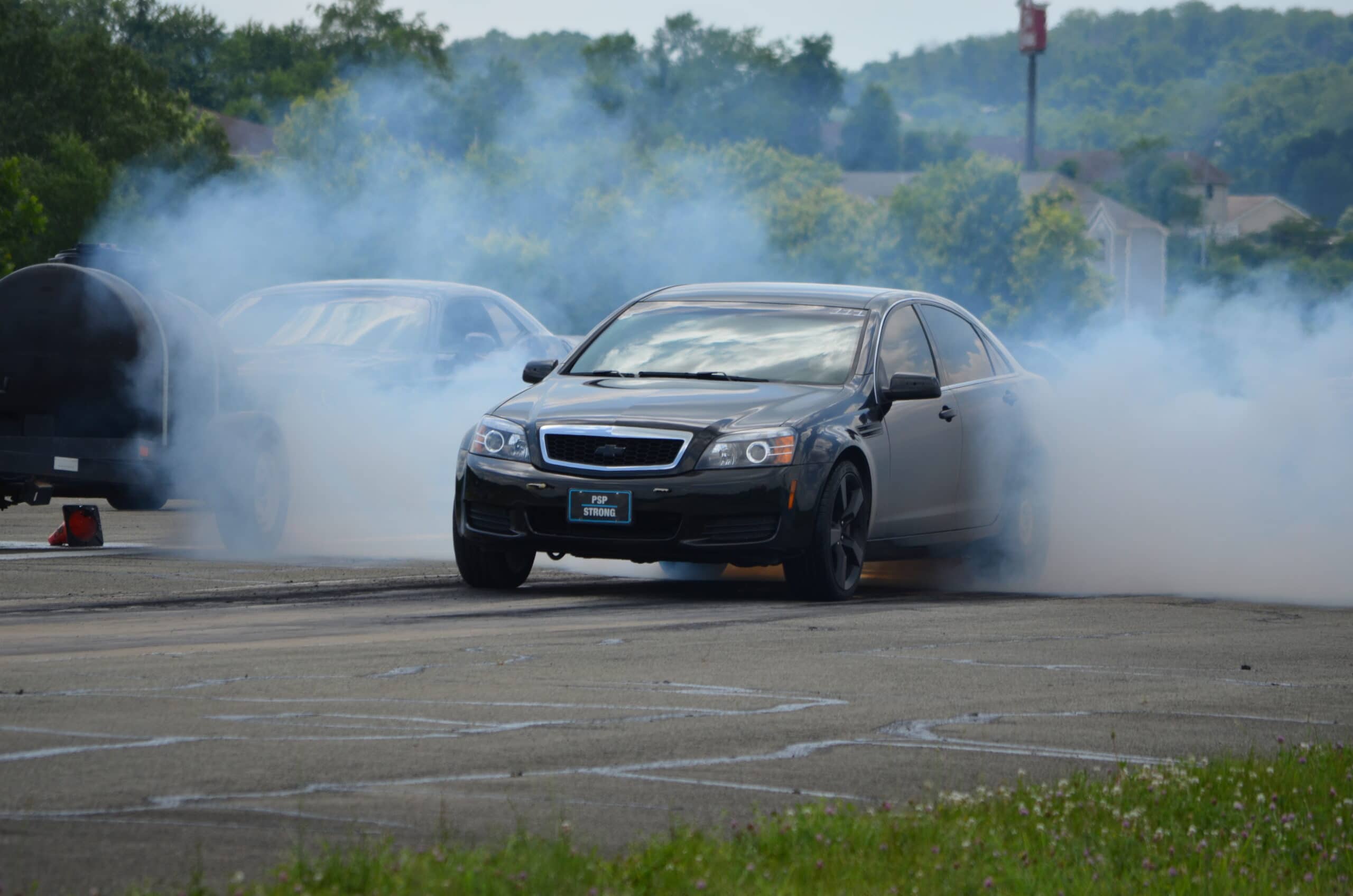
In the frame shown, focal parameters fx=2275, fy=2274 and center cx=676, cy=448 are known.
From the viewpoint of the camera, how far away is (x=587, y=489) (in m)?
10.9

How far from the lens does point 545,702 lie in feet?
23.7

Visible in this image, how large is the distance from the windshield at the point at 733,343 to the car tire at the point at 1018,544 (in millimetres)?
1736

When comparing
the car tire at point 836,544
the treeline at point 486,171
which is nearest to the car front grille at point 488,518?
the car tire at point 836,544

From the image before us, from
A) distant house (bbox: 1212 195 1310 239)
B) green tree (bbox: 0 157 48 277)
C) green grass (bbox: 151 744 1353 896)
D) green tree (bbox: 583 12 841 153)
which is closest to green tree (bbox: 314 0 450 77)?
green tree (bbox: 583 12 841 153)

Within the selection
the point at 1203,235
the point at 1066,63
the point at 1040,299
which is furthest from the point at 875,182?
the point at 1040,299

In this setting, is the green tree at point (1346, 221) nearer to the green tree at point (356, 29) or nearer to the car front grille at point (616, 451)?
the green tree at point (356, 29)

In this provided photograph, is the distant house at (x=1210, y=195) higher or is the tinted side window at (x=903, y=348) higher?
the tinted side window at (x=903, y=348)

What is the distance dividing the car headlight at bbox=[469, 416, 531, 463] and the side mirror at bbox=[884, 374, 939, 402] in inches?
77.8

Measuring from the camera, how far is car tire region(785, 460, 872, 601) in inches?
438

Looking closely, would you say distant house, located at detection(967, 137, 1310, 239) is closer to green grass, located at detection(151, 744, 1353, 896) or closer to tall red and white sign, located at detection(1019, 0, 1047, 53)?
tall red and white sign, located at detection(1019, 0, 1047, 53)

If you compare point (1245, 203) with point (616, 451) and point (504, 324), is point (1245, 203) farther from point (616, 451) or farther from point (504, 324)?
point (616, 451)

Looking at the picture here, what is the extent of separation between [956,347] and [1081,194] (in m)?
133

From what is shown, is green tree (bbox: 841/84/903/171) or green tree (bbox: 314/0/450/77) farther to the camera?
green tree (bbox: 841/84/903/171)

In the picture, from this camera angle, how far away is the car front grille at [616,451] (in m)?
10.9
